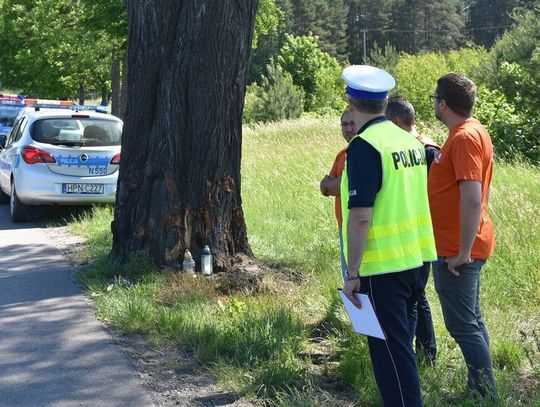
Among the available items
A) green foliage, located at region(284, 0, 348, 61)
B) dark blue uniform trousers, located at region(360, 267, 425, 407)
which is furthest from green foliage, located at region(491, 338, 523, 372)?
green foliage, located at region(284, 0, 348, 61)

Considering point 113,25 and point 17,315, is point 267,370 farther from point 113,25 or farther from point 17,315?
point 113,25

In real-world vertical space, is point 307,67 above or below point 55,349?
below

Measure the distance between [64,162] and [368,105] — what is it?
9154mm

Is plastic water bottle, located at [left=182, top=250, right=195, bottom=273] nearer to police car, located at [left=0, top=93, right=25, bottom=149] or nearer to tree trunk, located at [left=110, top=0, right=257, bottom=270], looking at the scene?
tree trunk, located at [left=110, top=0, right=257, bottom=270]

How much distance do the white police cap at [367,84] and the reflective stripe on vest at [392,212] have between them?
15 centimetres

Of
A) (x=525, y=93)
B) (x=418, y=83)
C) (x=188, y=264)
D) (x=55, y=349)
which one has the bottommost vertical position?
(x=418, y=83)

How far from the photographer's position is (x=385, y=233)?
412 centimetres

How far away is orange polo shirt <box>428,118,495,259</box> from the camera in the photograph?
4.62 metres

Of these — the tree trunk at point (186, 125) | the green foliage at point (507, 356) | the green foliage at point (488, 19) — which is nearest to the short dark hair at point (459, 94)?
the green foliage at point (507, 356)

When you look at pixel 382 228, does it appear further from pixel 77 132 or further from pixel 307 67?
pixel 307 67

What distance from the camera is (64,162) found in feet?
41.2

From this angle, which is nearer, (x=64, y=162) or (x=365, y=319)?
(x=365, y=319)

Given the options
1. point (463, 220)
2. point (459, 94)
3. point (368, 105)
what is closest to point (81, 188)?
point (459, 94)

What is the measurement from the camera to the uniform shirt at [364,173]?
4.02 meters
